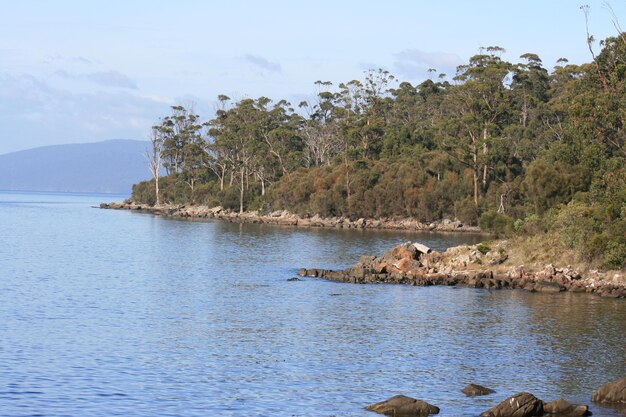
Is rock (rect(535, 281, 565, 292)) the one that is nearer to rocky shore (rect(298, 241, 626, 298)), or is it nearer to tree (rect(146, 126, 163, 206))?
rocky shore (rect(298, 241, 626, 298))

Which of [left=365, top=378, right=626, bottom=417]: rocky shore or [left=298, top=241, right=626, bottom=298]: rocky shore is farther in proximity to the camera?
[left=298, top=241, right=626, bottom=298]: rocky shore

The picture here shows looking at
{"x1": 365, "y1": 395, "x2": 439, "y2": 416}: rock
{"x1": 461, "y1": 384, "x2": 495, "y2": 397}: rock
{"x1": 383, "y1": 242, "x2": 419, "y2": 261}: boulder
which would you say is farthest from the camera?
{"x1": 383, "y1": 242, "x2": 419, "y2": 261}: boulder

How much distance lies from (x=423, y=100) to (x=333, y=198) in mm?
36660

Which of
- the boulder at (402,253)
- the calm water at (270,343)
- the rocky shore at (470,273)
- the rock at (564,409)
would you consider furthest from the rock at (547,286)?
the rock at (564,409)

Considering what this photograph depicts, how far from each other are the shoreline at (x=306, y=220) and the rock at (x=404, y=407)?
80803 millimetres

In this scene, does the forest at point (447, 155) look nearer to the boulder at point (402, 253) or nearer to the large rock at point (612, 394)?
the boulder at point (402, 253)

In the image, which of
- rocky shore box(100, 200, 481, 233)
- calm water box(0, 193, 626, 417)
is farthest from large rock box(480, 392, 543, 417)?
rocky shore box(100, 200, 481, 233)

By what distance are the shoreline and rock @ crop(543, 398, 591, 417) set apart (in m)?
79.9

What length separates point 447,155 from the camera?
4737 inches

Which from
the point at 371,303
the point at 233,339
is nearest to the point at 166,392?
the point at 233,339

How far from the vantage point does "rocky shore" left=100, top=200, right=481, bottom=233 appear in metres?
115

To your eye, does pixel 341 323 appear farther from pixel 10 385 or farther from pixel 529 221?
pixel 529 221

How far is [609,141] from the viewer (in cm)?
7156

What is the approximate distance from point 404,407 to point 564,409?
4625 mm
